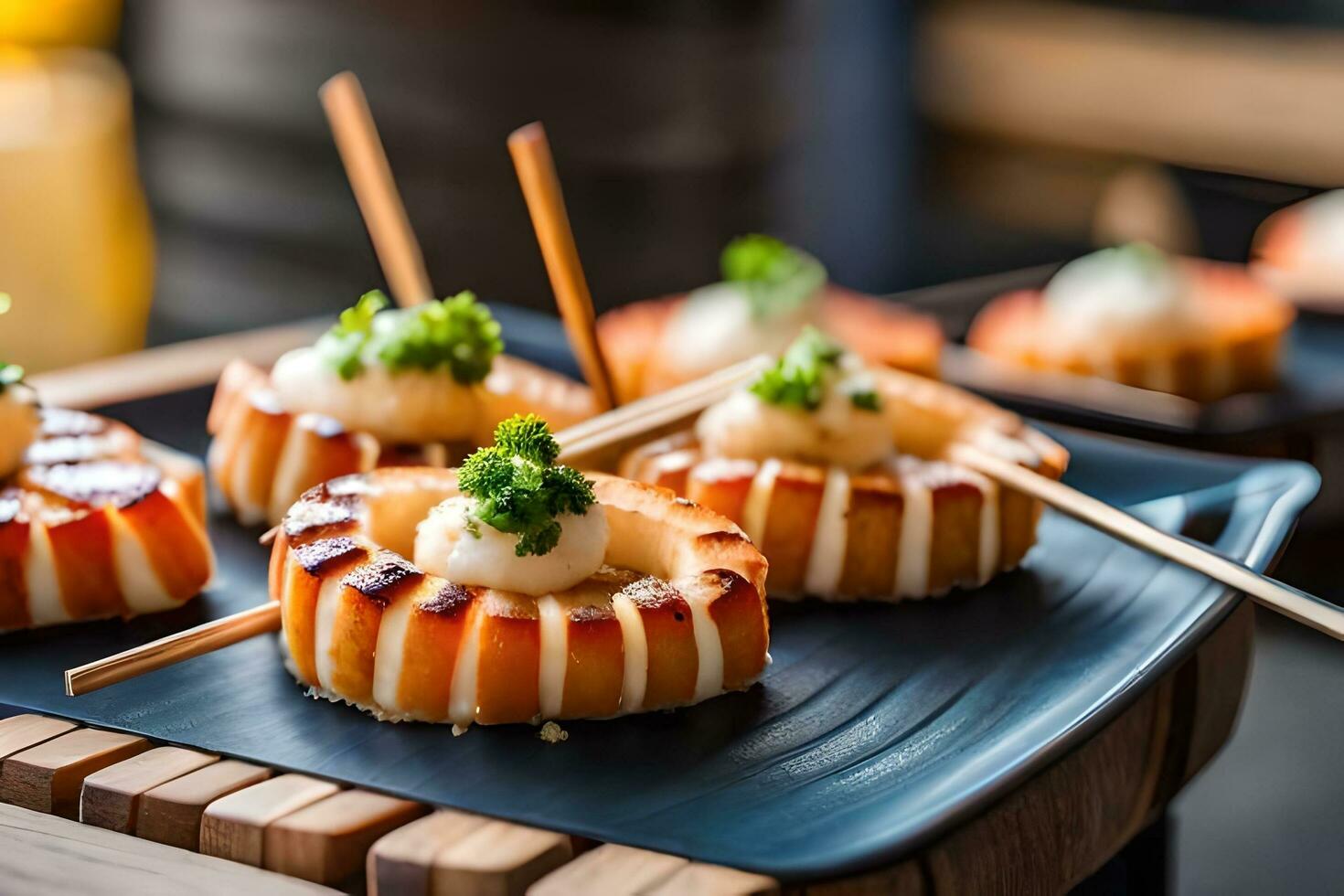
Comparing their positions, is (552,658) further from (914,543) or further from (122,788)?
(914,543)

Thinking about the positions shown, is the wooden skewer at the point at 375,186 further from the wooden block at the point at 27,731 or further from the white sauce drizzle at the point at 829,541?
the wooden block at the point at 27,731

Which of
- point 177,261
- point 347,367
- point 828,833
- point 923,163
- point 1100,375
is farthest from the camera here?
point 923,163

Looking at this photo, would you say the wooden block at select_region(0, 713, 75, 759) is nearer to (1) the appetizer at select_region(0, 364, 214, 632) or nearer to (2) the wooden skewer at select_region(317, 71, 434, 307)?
(1) the appetizer at select_region(0, 364, 214, 632)

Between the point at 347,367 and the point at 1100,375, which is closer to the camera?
the point at 347,367

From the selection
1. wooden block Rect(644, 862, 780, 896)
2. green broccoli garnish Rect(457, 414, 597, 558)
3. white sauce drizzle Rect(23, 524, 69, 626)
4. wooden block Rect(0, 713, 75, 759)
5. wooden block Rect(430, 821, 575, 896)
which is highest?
green broccoli garnish Rect(457, 414, 597, 558)

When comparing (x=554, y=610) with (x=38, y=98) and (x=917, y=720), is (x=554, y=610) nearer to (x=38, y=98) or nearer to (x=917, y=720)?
(x=917, y=720)

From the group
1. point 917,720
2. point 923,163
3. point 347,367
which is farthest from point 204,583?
point 923,163

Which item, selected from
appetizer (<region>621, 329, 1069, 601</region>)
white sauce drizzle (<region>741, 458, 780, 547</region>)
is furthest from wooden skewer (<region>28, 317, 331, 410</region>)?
white sauce drizzle (<region>741, 458, 780, 547</region>)
